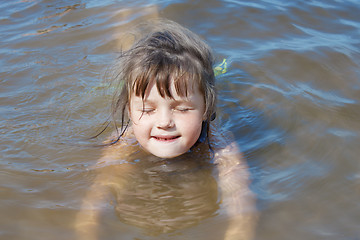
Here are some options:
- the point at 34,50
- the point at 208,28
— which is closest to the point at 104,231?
the point at 34,50

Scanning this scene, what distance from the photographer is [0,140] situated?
128 inches

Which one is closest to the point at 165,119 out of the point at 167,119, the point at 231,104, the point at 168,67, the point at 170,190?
the point at 167,119

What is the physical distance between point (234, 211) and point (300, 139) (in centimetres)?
104

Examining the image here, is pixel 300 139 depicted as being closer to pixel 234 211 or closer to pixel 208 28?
pixel 234 211

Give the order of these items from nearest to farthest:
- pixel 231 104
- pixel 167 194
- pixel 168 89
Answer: pixel 168 89
pixel 167 194
pixel 231 104

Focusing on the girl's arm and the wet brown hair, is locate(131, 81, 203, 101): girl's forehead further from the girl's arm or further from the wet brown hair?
the girl's arm

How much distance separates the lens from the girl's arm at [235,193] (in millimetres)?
2346

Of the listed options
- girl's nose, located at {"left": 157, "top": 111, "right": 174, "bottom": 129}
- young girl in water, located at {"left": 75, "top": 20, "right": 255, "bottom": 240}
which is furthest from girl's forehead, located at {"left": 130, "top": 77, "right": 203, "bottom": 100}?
girl's nose, located at {"left": 157, "top": 111, "right": 174, "bottom": 129}

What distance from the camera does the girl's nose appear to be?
2.69 meters

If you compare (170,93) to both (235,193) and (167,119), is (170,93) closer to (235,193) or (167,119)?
(167,119)

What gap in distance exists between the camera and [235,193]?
2705mm

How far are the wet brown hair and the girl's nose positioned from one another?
12 centimetres

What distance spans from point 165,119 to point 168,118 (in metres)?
0.02

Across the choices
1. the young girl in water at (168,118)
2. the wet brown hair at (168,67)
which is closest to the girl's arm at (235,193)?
the young girl in water at (168,118)
